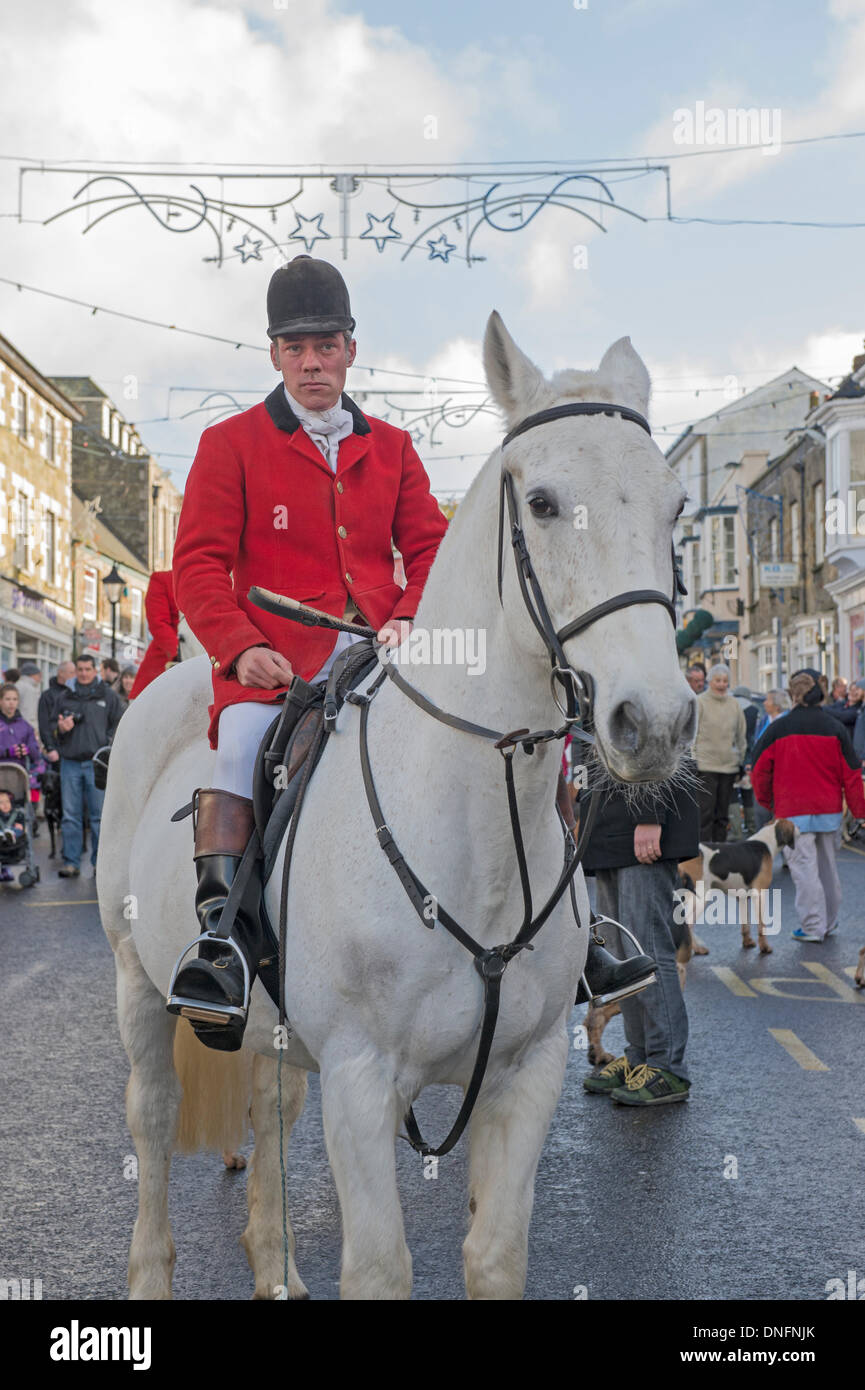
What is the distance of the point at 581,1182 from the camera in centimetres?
554

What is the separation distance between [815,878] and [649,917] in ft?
17.0

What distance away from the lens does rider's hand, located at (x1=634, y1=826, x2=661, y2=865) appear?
6.98 m

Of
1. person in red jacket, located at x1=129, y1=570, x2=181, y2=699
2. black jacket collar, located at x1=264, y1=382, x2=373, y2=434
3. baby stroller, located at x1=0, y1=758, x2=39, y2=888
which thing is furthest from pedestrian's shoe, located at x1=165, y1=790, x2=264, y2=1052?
baby stroller, located at x1=0, y1=758, x2=39, y2=888

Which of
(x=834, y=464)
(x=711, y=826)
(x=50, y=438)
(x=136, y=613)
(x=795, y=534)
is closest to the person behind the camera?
(x=711, y=826)

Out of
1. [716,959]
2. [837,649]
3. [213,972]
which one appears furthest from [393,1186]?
[837,649]

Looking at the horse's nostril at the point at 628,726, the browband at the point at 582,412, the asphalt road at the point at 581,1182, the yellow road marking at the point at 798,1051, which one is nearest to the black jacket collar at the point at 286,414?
the browband at the point at 582,412

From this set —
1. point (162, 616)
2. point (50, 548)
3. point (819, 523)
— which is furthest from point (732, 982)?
point (50, 548)

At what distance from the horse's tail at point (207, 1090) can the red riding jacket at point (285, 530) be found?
126 centimetres

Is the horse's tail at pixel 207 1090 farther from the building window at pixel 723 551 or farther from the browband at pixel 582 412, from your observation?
the building window at pixel 723 551

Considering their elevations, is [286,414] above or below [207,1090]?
above

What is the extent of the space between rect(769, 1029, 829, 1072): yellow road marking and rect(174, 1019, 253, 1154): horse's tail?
3720mm

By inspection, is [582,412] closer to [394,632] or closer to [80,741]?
[394,632]

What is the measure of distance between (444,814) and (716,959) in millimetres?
8370

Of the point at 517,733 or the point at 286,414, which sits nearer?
the point at 517,733
